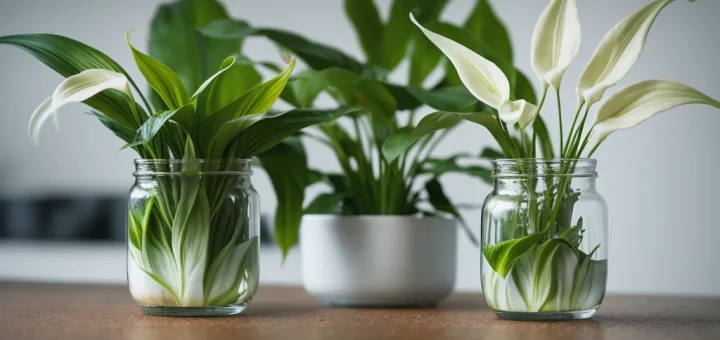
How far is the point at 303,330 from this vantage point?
684 mm

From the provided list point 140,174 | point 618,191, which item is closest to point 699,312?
point 140,174

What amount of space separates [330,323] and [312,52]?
13.4 inches

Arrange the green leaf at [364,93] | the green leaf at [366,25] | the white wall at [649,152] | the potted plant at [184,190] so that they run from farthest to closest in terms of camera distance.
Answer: the white wall at [649,152] < the green leaf at [366,25] < the green leaf at [364,93] < the potted plant at [184,190]

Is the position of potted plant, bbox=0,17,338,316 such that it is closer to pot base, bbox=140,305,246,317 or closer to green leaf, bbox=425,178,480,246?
pot base, bbox=140,305,246,317

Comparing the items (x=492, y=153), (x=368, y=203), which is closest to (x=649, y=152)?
(x=492, y=153)

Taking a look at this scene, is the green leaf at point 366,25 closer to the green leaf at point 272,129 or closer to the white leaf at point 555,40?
the green leaf at point 272,129

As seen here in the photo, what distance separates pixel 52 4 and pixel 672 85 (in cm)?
250

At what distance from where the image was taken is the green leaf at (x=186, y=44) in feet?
3.23

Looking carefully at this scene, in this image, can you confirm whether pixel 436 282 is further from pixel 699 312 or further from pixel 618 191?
pixel 618 191

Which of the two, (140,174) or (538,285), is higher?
(140,174)

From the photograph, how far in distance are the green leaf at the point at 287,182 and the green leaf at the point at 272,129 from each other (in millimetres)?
106

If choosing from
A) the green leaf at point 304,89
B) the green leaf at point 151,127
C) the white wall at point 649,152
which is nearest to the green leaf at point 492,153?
the green leaf at point 304,89

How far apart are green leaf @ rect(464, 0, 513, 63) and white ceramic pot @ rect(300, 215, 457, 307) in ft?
0.79

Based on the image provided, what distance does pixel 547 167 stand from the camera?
74 cm
